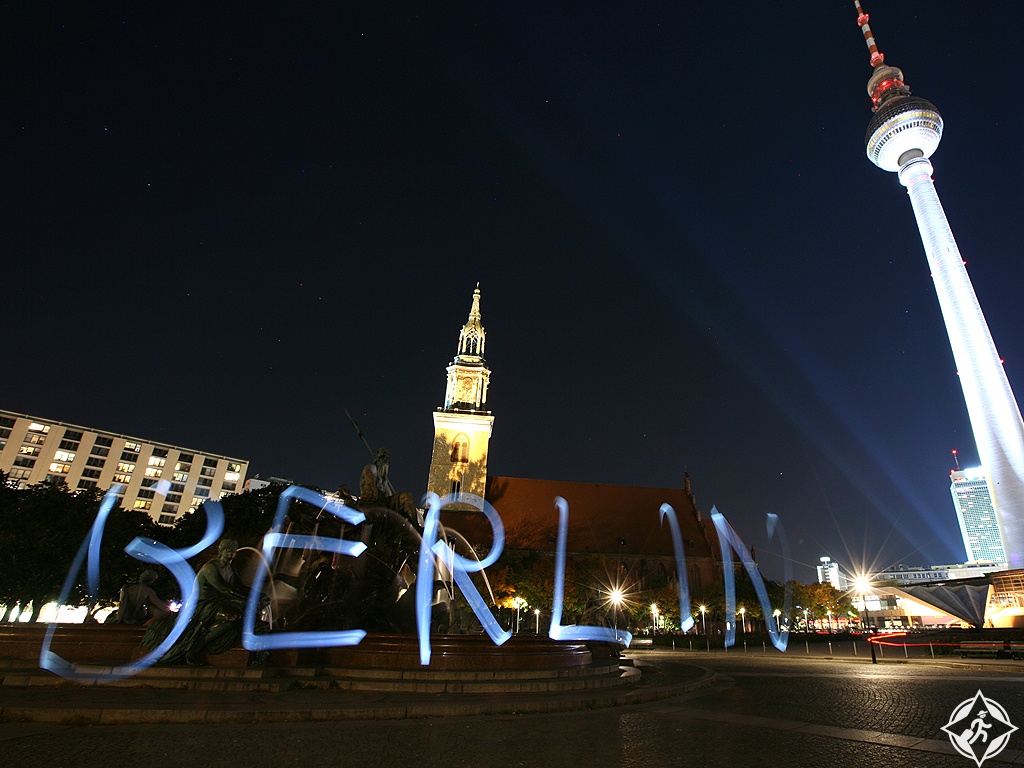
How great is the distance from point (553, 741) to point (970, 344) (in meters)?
89.1

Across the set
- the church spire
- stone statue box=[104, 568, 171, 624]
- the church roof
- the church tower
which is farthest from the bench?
the church spire

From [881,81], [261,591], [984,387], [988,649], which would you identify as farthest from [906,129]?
[261,591]

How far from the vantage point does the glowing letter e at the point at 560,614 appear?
1534 inches

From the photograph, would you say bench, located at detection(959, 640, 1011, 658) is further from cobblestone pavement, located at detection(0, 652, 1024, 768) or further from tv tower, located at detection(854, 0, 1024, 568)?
tv tower, located at detection(854, 0, 1024, 568)

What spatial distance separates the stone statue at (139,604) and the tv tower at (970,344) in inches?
3517

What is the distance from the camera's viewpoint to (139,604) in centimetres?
1436

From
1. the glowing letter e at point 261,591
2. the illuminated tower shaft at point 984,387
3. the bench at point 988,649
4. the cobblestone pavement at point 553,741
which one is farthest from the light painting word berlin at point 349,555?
the illuminated tower shaft at point 984,387

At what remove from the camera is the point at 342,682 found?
9.88 m

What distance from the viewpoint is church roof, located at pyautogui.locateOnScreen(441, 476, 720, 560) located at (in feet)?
204

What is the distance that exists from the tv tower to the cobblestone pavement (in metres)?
80.9

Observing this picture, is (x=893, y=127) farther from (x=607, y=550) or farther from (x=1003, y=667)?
(x=1003, y=667)

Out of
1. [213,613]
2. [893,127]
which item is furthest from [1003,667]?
[893,127]

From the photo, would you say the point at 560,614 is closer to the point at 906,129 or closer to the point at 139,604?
the point at 139,604

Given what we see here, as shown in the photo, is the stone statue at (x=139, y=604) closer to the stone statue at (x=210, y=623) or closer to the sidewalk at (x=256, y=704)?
the stone statue at (x=210, y=623)
